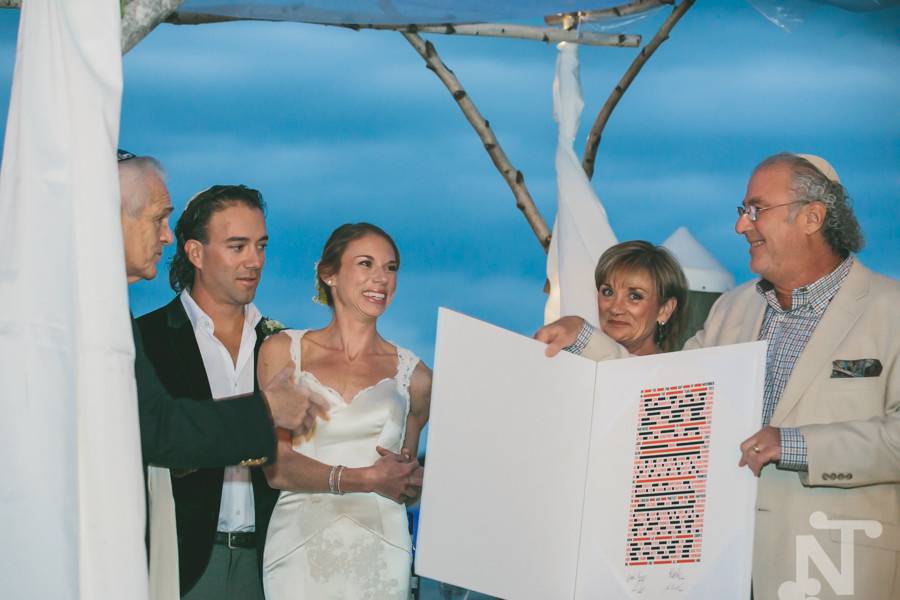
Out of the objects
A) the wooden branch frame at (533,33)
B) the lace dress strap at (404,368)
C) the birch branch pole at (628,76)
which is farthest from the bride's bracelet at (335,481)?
the birch branch pole at (628,76)

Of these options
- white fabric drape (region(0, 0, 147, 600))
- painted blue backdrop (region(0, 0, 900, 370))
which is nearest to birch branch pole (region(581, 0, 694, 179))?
painted blue backdrop (region(0, 0, 900, 370))

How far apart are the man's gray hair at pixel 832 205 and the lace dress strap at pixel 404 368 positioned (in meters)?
1.15

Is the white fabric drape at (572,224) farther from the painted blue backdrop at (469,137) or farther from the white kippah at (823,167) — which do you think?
the painted blue backdrop at (469,137)

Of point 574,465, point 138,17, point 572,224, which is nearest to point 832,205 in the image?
point 574,465

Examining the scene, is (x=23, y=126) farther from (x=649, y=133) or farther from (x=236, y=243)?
(x=649, y=133)

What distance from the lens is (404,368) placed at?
3.79 m

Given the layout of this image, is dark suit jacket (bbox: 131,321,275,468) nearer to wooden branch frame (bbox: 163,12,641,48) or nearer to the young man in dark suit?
the young man in dark suit

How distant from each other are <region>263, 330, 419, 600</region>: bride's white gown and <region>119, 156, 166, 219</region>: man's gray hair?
826 millimetres

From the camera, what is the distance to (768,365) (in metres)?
3.34

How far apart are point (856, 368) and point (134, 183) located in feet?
5.60

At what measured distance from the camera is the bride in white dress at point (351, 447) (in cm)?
352

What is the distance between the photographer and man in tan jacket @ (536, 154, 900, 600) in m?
3.07

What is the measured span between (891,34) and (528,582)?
7.59ft

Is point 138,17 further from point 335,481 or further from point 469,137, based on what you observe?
point 469,137
